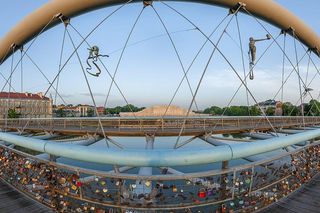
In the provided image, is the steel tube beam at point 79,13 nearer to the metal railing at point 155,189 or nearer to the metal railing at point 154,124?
the metal railing at point 154,124

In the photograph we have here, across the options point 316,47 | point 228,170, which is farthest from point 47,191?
point 316,47

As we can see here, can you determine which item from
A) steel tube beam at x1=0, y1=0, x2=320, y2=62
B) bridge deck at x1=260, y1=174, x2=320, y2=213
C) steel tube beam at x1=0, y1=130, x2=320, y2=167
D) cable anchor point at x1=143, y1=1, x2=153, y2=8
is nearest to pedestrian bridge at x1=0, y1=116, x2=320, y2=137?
steel tube beam at x1=0, y1=0, x2=320, y2=62

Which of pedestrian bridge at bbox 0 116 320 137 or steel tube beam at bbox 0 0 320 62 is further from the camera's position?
pedestrian bridge at bbox 0 116 320 137

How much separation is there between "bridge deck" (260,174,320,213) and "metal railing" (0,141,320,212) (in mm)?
131

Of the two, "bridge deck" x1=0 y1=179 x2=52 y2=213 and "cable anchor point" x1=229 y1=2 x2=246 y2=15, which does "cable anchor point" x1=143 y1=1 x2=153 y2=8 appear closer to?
"cable anchor point" x1=229 y1=2 x2=246 y2=15

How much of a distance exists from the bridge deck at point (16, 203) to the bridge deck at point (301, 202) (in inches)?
175

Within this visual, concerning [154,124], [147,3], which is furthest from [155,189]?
[154,124]

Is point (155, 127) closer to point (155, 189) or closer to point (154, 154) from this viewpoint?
point (155, 189)

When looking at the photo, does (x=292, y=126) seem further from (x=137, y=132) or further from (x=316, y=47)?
(x=137, y=132)

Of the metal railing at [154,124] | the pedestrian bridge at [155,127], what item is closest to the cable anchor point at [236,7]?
the pedestrian bridge at [155,127]

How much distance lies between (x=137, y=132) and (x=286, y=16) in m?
10.2

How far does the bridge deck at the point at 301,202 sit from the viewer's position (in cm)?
505

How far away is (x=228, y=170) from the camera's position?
14.3 feet

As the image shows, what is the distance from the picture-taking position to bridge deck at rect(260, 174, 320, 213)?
199 inches
